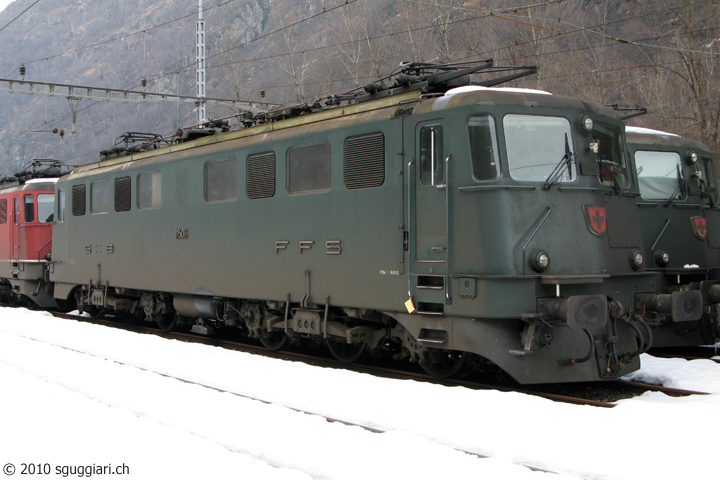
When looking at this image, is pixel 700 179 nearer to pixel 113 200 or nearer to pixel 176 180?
pixel 176 180

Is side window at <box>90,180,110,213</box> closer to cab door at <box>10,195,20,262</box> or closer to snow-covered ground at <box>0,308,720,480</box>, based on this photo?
cab door at <box>10,195,20,262</box>

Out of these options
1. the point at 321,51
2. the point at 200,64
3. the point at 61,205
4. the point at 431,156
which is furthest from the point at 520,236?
the point at 321,51

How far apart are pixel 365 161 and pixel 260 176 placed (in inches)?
87.5

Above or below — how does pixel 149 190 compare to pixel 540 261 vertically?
above

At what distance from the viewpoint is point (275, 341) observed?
1122 centimetres

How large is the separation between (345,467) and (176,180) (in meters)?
8.08

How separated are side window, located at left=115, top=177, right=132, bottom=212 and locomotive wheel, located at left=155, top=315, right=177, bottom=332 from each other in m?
2.26

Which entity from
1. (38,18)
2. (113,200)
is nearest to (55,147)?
(38,18)

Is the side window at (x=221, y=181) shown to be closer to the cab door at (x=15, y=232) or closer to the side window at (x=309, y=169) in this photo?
the side window at (x=309, y=169)

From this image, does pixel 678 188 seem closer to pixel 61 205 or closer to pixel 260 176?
pixel 260 176

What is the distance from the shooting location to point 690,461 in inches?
196

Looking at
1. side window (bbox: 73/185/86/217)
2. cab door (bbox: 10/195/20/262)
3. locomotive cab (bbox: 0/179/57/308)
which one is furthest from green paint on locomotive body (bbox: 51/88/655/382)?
cab door (bbox: 10/195/20/262)

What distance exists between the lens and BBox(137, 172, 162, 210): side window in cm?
1256

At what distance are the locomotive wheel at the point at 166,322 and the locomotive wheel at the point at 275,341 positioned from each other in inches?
125
